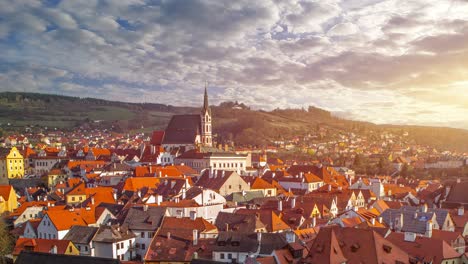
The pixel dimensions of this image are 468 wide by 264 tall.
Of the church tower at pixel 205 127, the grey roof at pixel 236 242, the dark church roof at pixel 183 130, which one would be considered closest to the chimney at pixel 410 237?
the grey roof at pixel 236 242

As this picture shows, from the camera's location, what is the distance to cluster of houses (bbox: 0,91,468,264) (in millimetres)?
33000

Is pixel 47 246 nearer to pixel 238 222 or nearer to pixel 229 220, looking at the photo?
pixel 229 220

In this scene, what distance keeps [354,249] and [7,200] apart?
4910 centimetres

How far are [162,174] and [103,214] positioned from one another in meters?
26.1

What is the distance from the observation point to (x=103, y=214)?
161 ft

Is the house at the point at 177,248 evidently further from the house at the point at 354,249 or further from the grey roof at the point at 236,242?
the house at the point at 354,249

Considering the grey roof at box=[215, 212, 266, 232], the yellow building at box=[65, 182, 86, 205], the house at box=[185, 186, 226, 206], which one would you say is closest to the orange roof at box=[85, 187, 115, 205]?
the yellow building at box=[65, 182, 86, 205]

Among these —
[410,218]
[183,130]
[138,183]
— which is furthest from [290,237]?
[183,130]

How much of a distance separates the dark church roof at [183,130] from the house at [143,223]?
68447 millimetres

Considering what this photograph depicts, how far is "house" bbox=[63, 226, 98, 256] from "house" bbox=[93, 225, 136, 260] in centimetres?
56

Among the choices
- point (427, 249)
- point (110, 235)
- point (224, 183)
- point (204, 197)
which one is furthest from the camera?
point (224, 183)

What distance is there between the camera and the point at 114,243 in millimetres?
40875

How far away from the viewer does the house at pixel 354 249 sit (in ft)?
100

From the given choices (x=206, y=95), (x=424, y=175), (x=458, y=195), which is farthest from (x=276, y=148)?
(x=458, y=195)
